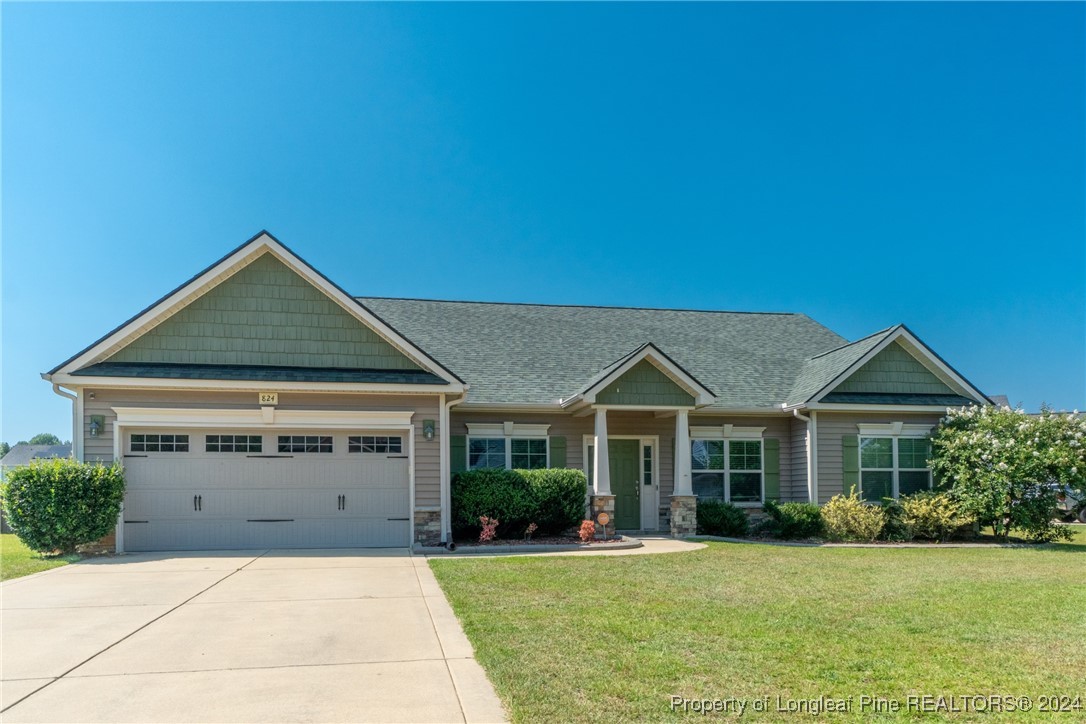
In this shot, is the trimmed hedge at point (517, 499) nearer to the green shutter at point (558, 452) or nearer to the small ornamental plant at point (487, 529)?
the small ornamental plant at point (487, 529)

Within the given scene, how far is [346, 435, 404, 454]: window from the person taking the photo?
1472 centimetres

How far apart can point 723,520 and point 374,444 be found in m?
7.72

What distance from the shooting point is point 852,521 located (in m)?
16.0

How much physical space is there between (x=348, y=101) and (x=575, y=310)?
9.05m

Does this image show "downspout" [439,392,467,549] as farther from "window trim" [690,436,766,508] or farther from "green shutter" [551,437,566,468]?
"window trim" [690,436,766,508]

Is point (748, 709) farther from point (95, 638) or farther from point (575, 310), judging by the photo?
point (575, 310)

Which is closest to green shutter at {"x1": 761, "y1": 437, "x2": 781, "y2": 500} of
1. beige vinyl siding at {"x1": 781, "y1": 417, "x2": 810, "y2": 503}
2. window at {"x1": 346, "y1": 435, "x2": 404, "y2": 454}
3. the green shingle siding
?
beige vinyl siding at {"x1": 781, "y1": 417, "x2": 810, "y2": 503}

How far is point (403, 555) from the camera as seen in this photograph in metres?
13.3

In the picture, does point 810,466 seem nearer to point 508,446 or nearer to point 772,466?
point 772,466

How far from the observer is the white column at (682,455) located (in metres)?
16.5

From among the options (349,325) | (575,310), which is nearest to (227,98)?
(349,325)

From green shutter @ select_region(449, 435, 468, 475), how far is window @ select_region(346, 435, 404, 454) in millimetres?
2137

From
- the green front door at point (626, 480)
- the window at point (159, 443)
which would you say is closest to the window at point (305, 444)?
the window at point (159, 443)

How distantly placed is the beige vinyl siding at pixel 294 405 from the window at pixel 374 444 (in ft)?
1.47
